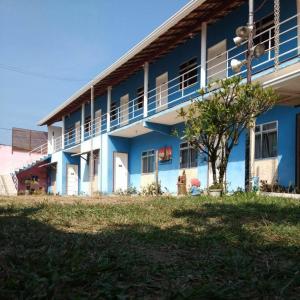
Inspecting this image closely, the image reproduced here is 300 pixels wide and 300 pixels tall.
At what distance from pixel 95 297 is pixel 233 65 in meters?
10.3

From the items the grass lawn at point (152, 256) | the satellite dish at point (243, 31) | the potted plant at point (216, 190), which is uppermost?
the satellite dish at point (243, 31)

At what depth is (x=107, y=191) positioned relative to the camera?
22.0 metres

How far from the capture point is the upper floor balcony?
1173cm

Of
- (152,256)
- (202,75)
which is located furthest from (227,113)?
(152,256)

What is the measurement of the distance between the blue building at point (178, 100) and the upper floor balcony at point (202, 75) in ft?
0.12

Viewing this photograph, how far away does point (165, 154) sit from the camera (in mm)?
19422

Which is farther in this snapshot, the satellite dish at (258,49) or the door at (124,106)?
the door at (124,106)

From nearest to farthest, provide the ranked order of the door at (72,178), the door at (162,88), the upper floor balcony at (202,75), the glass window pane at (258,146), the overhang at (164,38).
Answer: the upper floor balcony at (202,75) < the glass window pane at (258,146) < the overhang at (164,38) < the door at (162,88) < the door at (72,178)

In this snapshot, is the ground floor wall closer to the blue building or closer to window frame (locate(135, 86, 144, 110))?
the blue building

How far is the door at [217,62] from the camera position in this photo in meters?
15.5

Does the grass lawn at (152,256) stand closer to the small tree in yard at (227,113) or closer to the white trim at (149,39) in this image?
the small tree in yard at (227,113)

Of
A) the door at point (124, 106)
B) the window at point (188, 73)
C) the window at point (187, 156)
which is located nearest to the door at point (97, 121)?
the door at point (124, 106)

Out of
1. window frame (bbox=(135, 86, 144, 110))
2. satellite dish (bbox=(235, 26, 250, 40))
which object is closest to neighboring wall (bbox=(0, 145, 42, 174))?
window frame (bbox=(135, 86, 144, 110))

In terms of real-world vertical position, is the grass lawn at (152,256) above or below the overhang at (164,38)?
below
